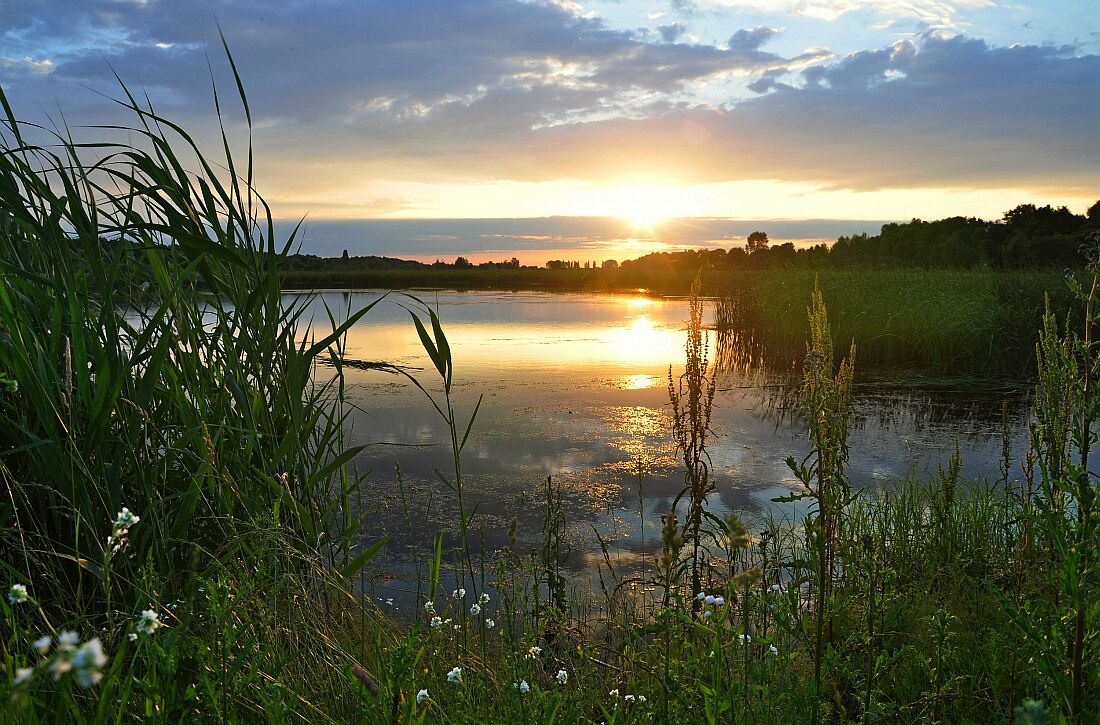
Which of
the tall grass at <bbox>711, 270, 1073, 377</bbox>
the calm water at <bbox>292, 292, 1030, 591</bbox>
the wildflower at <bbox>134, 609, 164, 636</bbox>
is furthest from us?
the tall grass at <bbox>711, 270, 1073, 377</bbox>

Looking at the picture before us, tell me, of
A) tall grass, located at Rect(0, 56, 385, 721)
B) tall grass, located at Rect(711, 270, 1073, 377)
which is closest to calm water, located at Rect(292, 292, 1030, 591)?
tall grass, located at Rect(0, 56, 385, 721)

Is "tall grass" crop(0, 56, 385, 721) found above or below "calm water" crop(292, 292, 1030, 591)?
above

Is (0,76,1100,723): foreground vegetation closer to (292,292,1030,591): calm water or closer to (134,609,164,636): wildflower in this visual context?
(134,609,164,636): wildflower

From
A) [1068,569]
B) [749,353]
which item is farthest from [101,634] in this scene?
[749,353]

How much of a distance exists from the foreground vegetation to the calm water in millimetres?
529

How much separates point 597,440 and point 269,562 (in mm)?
4767

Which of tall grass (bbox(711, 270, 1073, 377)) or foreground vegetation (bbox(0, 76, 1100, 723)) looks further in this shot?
tall grass (bbox(711, 270, 1073, 377))

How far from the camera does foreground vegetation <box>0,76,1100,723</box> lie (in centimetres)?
165

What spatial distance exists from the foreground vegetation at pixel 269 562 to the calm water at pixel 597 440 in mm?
529

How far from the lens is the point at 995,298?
11227mm

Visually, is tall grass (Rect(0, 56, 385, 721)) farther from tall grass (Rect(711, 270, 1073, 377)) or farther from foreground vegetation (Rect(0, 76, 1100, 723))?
tall grass (Rect(711, 270, 1073, 377))

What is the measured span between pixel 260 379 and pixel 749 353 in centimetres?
1123

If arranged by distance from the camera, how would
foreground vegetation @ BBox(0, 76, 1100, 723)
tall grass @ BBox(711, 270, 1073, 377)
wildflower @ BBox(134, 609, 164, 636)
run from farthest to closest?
tall grass @ BBox(711, 270, 1073, 377) < foreground vegetation @ BBox(0, 76, 1100, 723) < wildflower @ BBox(134, 609, 164, 636)

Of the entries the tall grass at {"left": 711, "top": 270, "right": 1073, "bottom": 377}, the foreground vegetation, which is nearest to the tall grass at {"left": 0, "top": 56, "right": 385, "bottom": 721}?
the foreground vegetation
